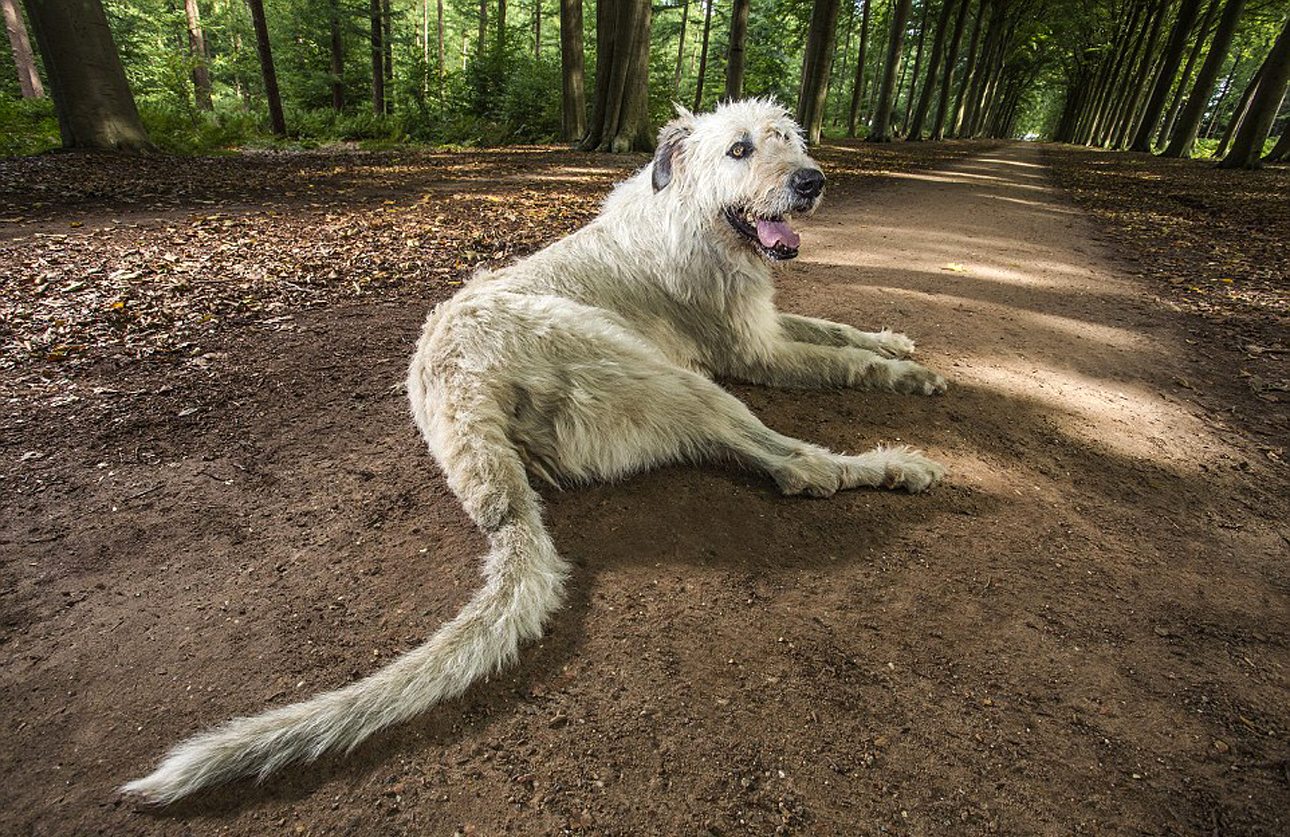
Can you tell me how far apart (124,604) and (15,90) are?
3281 centimetres

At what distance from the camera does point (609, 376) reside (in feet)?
9.77

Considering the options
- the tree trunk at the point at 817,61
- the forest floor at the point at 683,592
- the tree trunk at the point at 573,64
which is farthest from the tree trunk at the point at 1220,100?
the forest floor at the point at 683,592

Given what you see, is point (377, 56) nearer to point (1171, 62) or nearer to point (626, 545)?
point (626, 545)

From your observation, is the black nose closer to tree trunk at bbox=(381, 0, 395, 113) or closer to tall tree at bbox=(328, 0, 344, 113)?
tree trunk at bbox=(381, 0, 395, 113)

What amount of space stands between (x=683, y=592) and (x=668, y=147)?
9.69 feet

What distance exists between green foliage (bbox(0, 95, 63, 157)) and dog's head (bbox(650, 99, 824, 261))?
48.3 feet

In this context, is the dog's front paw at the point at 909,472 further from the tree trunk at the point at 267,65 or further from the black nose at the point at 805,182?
the tree trunk at the point at 267,65

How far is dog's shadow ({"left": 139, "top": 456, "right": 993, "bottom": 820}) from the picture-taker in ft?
5.67

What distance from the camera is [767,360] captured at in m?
4.01

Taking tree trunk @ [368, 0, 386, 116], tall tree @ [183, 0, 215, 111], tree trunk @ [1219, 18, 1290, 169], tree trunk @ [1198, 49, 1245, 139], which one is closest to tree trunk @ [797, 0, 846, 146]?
tree trunk @ [1219, 18, 1290, 169]

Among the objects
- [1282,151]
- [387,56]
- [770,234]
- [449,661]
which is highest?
[387,56]

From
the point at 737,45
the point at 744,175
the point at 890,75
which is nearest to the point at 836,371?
the point at 744,175

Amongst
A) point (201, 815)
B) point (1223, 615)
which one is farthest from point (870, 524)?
point (201, 815)

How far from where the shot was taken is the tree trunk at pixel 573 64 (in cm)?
1617
